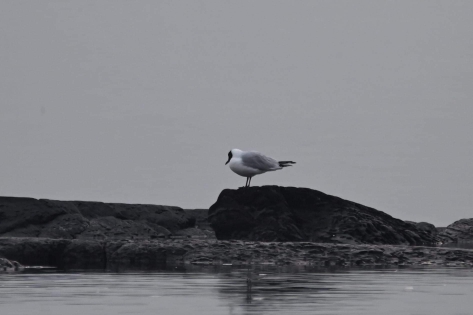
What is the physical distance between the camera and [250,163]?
16.2m

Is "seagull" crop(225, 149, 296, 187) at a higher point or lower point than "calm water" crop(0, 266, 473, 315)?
higher

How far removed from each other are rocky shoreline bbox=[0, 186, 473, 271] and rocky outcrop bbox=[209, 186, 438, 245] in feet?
0.05

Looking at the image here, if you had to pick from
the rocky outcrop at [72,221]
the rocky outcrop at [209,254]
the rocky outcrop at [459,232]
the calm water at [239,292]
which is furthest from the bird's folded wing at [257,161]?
the calm water at [239,292]

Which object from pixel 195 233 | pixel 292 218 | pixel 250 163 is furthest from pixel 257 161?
pixel 195 233

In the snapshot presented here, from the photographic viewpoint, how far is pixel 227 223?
48.1 ft

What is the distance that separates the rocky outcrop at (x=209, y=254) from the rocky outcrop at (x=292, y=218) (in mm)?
2009

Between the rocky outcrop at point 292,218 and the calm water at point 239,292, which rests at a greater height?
the rocky outcrop at point 292,218

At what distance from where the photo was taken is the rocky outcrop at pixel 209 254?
38.3ft

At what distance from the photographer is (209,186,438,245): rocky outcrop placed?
14.5 m

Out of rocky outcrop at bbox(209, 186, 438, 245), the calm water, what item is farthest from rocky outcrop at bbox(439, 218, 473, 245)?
the calm water

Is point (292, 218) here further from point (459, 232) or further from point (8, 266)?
point (459, 232)

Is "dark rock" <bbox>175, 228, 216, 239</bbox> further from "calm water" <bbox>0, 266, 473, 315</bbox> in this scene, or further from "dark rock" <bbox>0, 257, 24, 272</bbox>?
"calm water" <bbox>0, 266, 473, 315</bbox>

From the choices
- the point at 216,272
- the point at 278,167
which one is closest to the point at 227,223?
the point at 278,167

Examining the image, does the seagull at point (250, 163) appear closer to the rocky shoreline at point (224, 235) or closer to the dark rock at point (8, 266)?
the rocky shoreline at point (224, 235)
